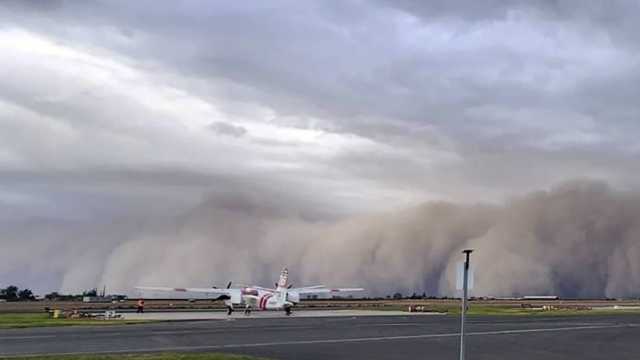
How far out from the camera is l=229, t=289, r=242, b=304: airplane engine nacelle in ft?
324

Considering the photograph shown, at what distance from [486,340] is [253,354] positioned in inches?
625

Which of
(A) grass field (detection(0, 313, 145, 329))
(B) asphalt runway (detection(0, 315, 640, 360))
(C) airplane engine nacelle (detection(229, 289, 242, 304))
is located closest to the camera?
(B) asphalt runway (detection(0, 315, 640, 360))

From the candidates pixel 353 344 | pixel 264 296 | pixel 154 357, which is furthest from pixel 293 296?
pixel 154 357

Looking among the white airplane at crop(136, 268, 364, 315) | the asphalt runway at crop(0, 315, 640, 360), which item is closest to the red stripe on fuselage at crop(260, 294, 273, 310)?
the white airplane at crop(136, 268, 364, 315)

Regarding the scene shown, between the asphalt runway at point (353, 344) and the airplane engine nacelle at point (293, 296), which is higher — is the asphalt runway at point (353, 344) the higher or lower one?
the lower one

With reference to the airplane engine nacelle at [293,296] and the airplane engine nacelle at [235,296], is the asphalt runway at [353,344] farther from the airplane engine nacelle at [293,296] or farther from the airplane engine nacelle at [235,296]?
the airplane engine nacelle at [293,296]

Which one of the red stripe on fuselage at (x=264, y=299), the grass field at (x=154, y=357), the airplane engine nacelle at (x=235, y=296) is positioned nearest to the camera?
the grass field at (x=154, y=357)

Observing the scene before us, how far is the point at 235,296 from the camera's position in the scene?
99750 millimetres

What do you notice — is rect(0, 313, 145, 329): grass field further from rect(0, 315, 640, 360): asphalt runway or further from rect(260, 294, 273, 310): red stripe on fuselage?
rect(260, 294, 273, 310): red stripe on fuselage

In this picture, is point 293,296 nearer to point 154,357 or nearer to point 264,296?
point 264,296

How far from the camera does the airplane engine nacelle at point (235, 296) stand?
98.9 metres

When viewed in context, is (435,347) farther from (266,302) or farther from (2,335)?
(266,302)

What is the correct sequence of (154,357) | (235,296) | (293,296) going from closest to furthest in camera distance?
(154,357) → (235,296) → (293,296)

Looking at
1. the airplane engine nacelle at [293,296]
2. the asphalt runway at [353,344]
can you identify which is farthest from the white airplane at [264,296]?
the asphalt runway at [353,344]
